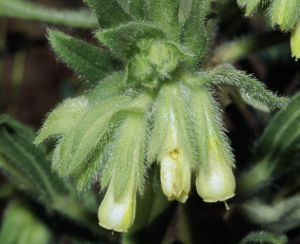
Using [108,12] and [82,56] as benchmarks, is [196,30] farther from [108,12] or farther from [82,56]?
[82,56]

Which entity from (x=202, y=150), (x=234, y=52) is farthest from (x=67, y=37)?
(x=234, y=52)

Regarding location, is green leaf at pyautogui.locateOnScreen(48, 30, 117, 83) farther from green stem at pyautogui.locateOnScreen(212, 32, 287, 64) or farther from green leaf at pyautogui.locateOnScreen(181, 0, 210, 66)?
green stem at pyautogui.locateOnScreen(212, 32, 287, 64)

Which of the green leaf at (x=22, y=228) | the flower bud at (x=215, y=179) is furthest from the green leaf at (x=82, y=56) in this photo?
the green leaf at (x=22, y=228)

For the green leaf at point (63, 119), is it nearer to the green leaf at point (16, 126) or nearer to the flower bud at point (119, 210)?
the flower bud at point (119, 210)

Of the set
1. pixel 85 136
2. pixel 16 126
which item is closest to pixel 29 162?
pixel 16 126

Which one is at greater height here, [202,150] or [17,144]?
[202,150]

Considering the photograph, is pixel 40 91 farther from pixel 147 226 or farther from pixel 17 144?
pixel 147 226
